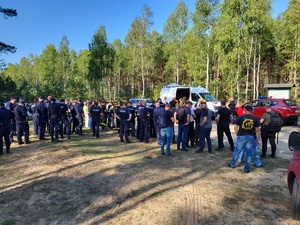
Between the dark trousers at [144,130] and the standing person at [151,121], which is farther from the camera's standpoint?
the standing person at [151,121]

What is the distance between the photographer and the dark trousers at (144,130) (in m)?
10.4

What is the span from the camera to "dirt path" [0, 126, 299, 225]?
4285mm

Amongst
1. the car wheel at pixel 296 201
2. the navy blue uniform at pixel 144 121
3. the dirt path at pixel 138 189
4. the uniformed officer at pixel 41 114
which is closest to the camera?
the car wheel at pixel 296 201

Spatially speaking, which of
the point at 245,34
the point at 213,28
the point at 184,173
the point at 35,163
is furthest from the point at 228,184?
the point at 213,28

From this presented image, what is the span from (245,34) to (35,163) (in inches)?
876

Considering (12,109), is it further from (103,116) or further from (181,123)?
(181,123)

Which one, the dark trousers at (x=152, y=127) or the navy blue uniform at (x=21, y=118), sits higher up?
the navy blue uniform at (x=21, y=118)

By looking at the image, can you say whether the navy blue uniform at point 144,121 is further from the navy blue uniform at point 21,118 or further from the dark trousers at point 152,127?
the navy blue uniform at point 21,118

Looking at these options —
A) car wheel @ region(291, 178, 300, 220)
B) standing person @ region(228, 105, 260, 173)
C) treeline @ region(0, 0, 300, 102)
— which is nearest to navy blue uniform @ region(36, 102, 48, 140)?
standing person @ region(228, 105, 260, 173)

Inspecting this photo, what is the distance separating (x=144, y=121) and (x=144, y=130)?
807mm

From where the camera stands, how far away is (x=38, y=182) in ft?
19.4

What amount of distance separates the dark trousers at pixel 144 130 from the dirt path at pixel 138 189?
1.89 metres

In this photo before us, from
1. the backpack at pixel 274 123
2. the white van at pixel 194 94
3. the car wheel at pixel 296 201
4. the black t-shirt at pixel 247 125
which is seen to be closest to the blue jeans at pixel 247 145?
the black t-shirt at pixel 247 125

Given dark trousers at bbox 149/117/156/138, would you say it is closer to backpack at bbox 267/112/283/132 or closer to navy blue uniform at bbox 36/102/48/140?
navy blue uniform at bbox 36/102/48/140
